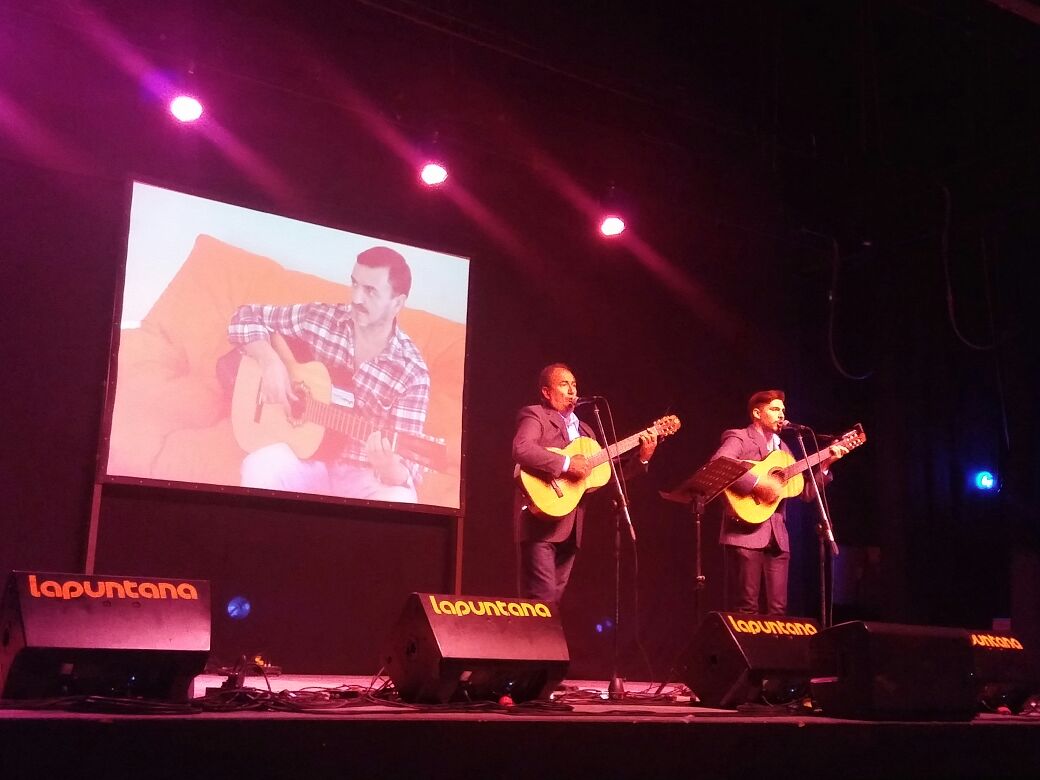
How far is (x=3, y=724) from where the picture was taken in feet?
7.61

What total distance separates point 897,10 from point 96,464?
5868 millimetres

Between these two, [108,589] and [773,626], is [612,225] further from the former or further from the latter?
[108,589]

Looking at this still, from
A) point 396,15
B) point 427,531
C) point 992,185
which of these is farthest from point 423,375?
point 992,185

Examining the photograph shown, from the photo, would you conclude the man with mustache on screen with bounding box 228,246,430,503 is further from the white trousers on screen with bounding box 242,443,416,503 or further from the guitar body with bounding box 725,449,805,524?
the guitar body with bounding box 725,449,805,524

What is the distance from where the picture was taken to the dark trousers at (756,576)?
5.61 m

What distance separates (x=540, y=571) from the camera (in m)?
5.16

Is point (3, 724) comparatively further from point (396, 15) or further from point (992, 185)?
point (992, 185)

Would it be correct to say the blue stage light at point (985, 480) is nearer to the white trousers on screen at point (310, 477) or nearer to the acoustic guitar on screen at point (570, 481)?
the acoustic guitar on screen at point (570, 481)

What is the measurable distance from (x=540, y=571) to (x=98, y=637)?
2.59m

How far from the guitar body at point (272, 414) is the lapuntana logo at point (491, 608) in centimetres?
279

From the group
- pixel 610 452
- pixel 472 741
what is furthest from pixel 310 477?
pixel 472 741

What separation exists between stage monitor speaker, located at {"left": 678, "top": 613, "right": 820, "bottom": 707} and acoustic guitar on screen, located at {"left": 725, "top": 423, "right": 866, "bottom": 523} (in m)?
1.46

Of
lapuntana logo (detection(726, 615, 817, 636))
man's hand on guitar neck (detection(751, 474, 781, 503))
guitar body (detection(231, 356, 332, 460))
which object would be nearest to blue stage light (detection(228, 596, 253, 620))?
guitar body (detection(231, 356, 332, 460))

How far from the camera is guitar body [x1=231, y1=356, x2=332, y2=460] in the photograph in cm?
607
